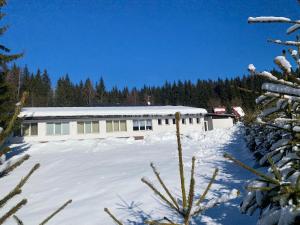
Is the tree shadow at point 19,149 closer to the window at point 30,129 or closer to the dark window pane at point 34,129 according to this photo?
the window at point 30,129

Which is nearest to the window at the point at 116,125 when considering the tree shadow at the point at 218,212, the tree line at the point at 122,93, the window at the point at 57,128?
the window at the point at 57,128

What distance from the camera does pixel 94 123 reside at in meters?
30.5

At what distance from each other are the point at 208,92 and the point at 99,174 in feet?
293

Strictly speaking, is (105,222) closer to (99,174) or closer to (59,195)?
(59,195)

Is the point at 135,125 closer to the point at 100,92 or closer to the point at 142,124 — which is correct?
the point at 142,124

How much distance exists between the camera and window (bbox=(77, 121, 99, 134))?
29.8 meters

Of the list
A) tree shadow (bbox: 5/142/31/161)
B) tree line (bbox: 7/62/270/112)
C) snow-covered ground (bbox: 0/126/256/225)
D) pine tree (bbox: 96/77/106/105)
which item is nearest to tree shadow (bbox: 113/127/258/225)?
snow-covered ground (bbox: 0/126/256/225)

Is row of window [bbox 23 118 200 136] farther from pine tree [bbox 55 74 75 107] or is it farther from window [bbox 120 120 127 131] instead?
pine tree [bbox 55 74 75 107]

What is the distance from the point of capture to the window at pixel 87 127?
29766 millimetres

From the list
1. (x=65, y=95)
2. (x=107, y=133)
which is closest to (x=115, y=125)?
(x=107, y=133)

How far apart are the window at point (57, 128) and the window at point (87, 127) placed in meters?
1.16

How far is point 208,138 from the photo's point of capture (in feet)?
84.0

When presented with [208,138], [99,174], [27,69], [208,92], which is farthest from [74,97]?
[99,174]

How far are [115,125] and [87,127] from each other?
3.04 metres
